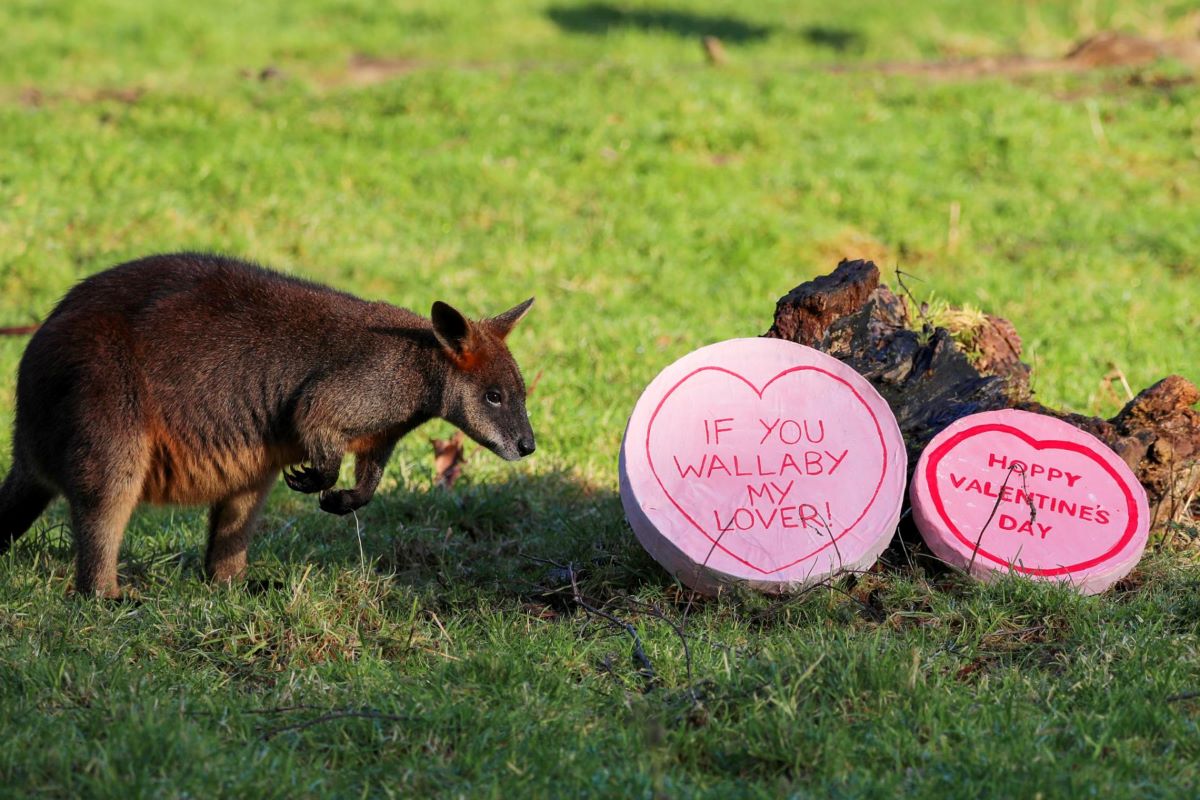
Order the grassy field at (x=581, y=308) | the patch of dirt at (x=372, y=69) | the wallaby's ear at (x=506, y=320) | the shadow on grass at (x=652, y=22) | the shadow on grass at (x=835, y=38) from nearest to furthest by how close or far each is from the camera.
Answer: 1. the grassy field at (x=581, y=308)
2. the wallaby's ear at (x=506, y=320)
3. the patch of dirt at (x=372, y=69)
4. the shadow on grass at (x=835, y=38)
5. the shadow on grass at (x=652, y=22)

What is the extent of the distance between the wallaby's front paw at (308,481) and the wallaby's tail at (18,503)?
916 millimetres

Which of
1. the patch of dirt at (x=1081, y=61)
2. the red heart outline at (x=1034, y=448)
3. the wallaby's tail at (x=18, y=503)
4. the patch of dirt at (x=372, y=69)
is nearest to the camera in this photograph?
the red heart outline at (x=1034, y=448)

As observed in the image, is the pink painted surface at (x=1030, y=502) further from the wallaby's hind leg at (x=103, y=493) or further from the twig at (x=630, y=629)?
the wallaby's hind leg at (x=103, y=493)

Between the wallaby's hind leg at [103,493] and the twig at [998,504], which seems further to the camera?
the twig at [998,504]

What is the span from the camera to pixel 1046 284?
31.2ft

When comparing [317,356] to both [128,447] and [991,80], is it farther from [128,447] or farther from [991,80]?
[991,80]

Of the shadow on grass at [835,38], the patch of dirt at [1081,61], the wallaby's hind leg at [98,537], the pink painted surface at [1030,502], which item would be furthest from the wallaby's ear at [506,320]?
the shadow on grass at [835,38]

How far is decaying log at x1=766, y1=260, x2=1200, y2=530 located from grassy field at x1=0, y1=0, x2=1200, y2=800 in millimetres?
458

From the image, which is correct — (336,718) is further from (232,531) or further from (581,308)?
(581,308)

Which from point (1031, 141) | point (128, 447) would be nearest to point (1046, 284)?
point (1031, 141)

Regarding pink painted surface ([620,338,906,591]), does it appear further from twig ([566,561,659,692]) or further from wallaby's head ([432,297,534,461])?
wallaby's head ([432,297,534,461])

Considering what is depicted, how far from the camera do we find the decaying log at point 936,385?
17.4 feet

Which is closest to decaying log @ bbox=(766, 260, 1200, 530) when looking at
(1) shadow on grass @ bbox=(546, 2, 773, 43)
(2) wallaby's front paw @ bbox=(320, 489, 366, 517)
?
(2) wallaby's front paw @ bbox=(320, 489, 366, 517)

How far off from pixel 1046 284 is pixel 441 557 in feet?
18.8
